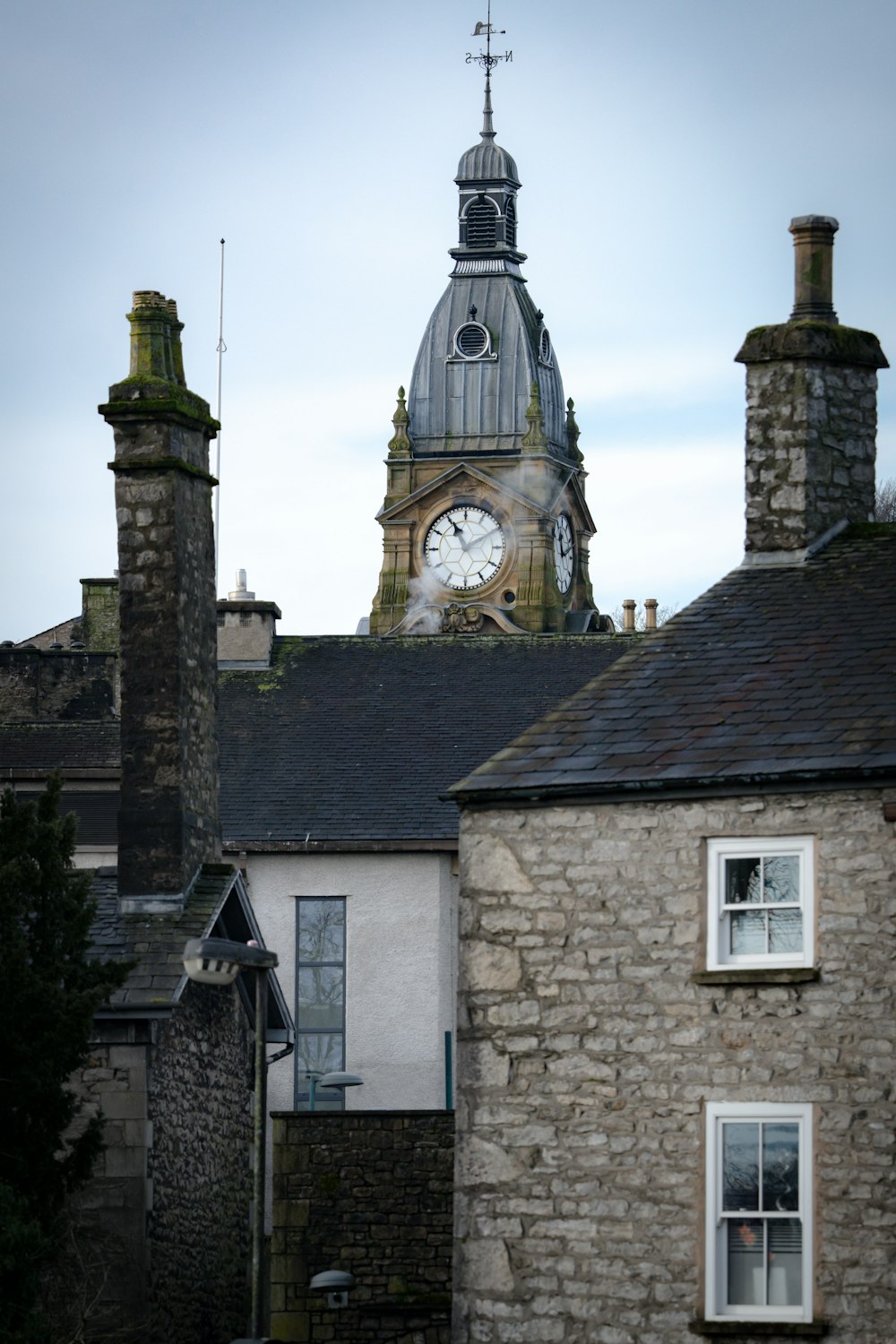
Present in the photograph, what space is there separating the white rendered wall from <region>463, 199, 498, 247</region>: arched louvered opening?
232ft

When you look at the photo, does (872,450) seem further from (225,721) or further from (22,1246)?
(225,721)

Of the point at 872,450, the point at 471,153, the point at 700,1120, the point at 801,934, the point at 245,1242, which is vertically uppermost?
the point at 471,153

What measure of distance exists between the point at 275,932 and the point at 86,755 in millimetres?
3681

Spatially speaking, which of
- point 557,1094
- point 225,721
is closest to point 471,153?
point 225,721

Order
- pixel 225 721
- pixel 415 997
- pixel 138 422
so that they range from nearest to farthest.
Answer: pixel 138 422 → pixel 415 997 → pixel 225 721

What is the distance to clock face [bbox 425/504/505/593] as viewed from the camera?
98438mm

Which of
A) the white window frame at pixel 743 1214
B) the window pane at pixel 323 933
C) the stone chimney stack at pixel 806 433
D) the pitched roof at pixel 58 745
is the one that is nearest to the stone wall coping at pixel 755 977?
the white window frame at pixel 743 1214

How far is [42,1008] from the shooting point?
67.8 ft

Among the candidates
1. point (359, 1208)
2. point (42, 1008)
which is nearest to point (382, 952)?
point (359, 1208)

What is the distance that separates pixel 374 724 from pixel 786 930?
18741 mm

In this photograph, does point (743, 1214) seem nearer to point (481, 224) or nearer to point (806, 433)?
point (806, 433)

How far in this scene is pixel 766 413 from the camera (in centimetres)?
2362

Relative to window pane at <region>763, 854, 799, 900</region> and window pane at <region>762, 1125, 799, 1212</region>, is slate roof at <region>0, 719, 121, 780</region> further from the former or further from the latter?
window pane at <region>762, 1125, 799, 1212</region>

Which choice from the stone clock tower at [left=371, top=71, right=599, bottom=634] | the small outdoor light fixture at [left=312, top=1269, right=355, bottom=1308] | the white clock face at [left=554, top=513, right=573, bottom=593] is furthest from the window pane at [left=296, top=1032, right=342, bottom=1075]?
the white clock face at [left=554, top=513, right=573, bottom=593]
